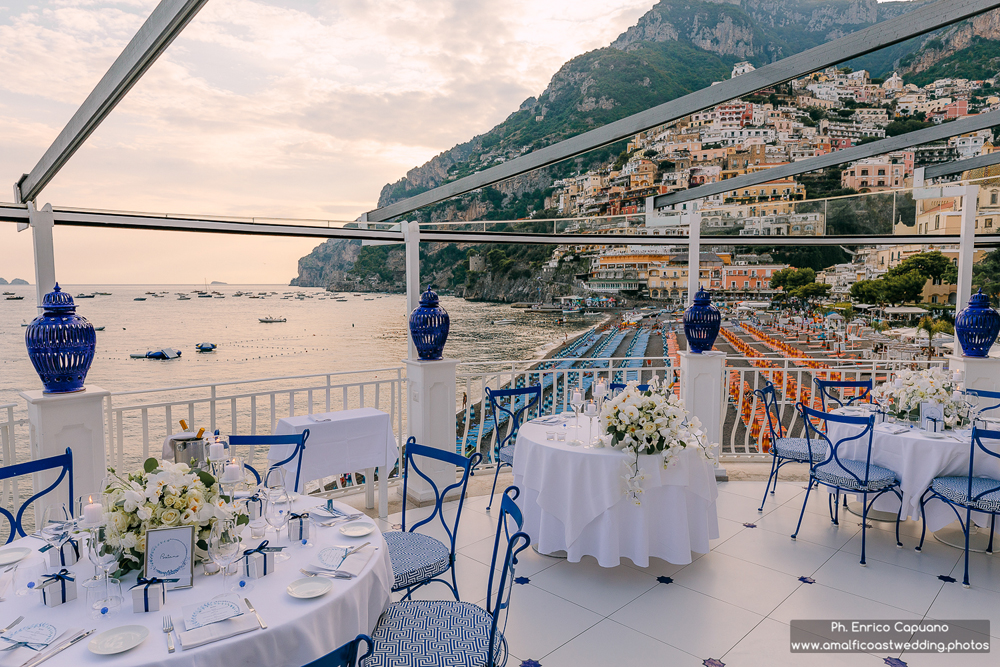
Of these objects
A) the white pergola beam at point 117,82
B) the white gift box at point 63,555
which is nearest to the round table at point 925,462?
the white gift box at point 63,555

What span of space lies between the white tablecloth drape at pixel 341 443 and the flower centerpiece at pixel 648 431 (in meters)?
1.70

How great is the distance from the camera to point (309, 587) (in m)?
1.64

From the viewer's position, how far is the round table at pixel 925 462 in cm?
346

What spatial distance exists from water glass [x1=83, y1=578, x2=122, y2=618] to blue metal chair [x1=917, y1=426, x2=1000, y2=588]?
13.2 ft

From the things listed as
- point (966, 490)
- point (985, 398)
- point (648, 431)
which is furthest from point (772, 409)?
point (648, 431)

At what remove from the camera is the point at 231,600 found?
1551 millimetres

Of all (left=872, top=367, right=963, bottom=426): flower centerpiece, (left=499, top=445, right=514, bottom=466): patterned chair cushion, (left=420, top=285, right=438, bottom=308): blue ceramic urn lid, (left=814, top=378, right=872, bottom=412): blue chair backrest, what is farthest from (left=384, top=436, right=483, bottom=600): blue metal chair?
(left=814, top=378, right=872, bottom=412): blue chair backrest

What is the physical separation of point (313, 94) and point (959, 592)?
866cm

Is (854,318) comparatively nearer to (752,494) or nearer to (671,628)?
(752,494)

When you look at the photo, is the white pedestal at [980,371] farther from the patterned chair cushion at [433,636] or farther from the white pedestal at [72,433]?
the white pedestal at [72,433]

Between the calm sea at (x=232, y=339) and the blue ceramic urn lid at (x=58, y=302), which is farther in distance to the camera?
the calm sea at (x=232, y=339)

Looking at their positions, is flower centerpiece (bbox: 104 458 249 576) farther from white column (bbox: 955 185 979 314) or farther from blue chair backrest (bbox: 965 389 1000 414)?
white column (bbox: 955 185 979 314)

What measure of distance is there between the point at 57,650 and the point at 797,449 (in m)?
4.53

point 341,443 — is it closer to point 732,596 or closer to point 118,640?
point 118,640
